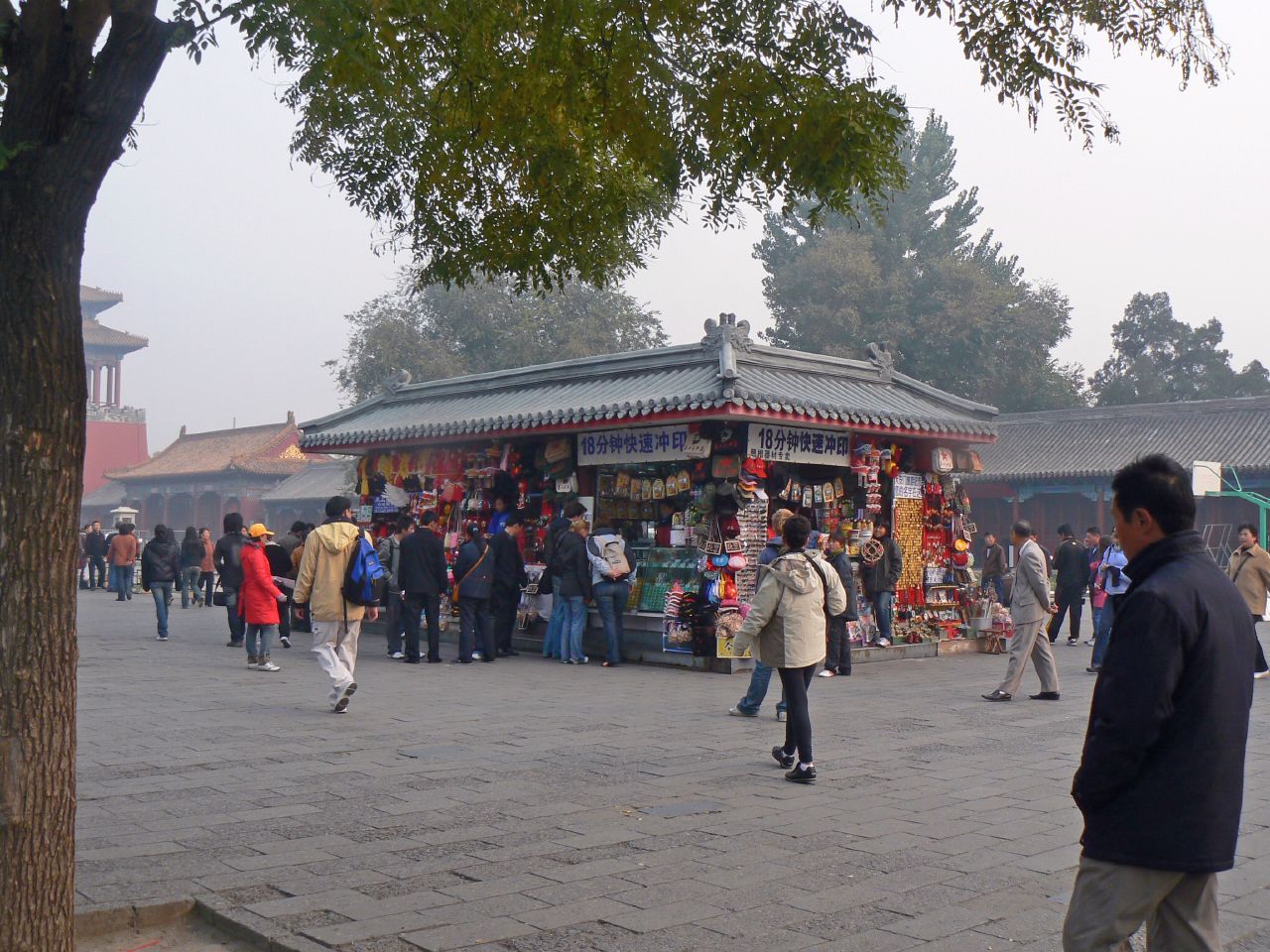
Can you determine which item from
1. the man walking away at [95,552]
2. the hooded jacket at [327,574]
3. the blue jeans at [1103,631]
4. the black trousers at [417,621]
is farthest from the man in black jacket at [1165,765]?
the man walking away at [95,552]

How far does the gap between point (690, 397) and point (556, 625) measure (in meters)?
3.51

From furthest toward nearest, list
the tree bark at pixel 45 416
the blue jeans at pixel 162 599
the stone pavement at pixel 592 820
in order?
the blue jeans at pixel 162 599
the stone pavement at pixel 592 820
the tree bark at pixel 45 416

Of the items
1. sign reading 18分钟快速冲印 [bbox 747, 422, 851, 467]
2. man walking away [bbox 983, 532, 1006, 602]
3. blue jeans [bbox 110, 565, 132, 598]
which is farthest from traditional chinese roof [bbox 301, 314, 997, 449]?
blue jeans [bbox 110, 565, 132, 598]

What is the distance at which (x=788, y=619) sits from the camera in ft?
26.1

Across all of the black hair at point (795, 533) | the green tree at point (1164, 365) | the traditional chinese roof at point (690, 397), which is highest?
the green tree at point (1164, 365)

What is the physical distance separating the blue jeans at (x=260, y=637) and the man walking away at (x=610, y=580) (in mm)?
3626

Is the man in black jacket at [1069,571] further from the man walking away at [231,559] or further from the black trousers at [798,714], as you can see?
the man walking away at [231,559]

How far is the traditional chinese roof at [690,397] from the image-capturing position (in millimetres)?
13773

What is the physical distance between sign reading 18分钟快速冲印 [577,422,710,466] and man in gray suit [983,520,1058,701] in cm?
401

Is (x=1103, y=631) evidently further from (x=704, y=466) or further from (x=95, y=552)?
(x=95, y=552)

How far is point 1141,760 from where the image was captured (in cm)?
314

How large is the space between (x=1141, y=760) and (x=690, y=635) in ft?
36.2

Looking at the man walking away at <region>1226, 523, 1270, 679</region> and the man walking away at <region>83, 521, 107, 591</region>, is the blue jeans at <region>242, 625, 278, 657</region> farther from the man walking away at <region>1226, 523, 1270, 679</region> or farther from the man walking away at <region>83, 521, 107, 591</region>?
the man walking away at <region>83, 521, 107, 591</region>

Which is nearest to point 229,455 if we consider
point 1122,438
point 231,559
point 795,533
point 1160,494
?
point 1122,438
